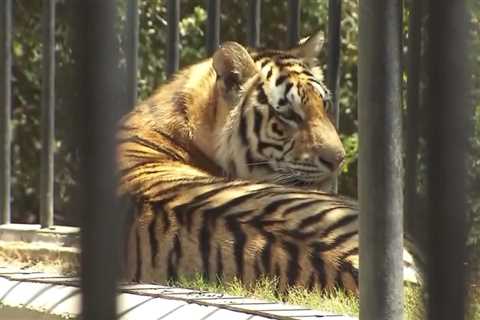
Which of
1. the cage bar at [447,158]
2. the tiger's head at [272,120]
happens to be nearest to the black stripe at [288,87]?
the tiger's head at [272,120]

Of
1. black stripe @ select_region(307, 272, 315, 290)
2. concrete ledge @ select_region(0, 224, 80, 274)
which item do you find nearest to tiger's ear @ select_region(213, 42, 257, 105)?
concrete ledge @ select_region(0, 224, 80, 274)

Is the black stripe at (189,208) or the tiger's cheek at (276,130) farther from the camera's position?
the tiger's cheek at (276,130)

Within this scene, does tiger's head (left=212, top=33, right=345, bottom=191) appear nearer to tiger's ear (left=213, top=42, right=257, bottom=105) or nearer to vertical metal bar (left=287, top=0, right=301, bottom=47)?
tiger's ear (left=213, top=42, right=257, bottom=105)

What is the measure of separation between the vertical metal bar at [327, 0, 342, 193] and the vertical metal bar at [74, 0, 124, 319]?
14.6 ft

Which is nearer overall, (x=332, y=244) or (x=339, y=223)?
(x=332, y=244)

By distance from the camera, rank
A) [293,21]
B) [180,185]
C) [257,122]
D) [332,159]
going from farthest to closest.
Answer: [293,21]
[257,122]
[332,159]
[180,185]

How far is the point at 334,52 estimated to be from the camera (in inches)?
226

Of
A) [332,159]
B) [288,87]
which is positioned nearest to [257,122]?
[288,87]

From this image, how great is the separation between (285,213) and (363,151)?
1988mm

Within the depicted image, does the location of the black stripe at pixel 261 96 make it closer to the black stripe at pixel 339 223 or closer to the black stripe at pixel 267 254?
the black stripe at pixel 339 223

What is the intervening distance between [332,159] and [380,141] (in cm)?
283

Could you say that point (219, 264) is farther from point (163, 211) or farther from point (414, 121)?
point (414, 121)

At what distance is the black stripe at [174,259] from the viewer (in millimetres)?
4617

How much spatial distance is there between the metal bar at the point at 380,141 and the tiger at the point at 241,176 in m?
1.55
